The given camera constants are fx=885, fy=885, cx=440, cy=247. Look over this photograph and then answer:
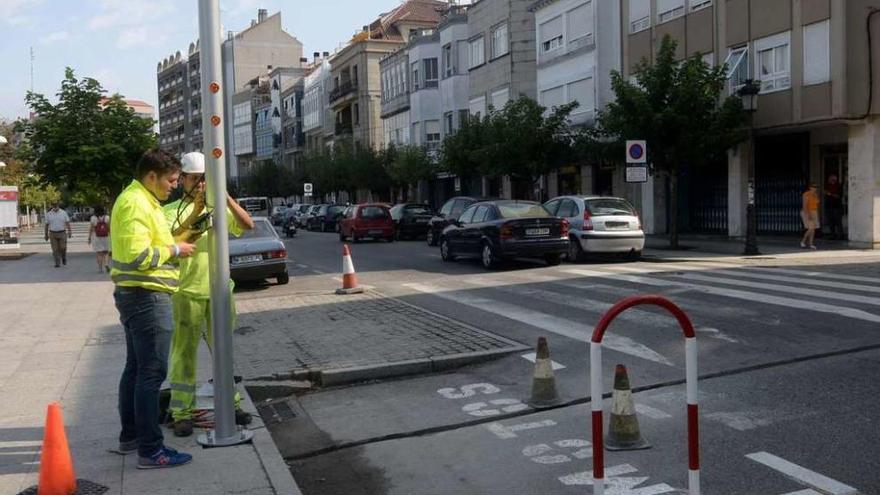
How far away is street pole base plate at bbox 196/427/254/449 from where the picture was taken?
5934 mm

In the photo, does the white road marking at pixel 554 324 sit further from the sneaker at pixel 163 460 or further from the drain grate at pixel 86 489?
the drain grate at pixel 86 489

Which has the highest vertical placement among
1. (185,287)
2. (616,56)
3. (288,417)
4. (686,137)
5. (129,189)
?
(616,56)

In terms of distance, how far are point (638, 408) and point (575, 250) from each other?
13.3m

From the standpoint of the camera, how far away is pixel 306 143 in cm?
8719

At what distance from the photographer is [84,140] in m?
27.8

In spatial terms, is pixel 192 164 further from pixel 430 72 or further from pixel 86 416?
pixel 430 72

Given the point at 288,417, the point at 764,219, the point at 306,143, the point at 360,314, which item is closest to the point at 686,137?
the point at 764,219

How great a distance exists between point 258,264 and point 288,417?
33.2ft

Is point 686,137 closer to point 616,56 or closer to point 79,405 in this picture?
point 616,56

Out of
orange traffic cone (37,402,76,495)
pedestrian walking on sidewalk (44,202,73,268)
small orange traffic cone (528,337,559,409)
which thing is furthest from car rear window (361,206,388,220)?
orange traffic cone (37,402,76,495)

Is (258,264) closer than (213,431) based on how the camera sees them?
No

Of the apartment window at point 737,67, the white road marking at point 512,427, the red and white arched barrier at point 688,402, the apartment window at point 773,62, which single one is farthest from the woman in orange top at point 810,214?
the red and white arched barrier at point 688,402

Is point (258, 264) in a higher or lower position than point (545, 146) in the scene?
lower

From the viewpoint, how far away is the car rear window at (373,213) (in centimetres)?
3278
